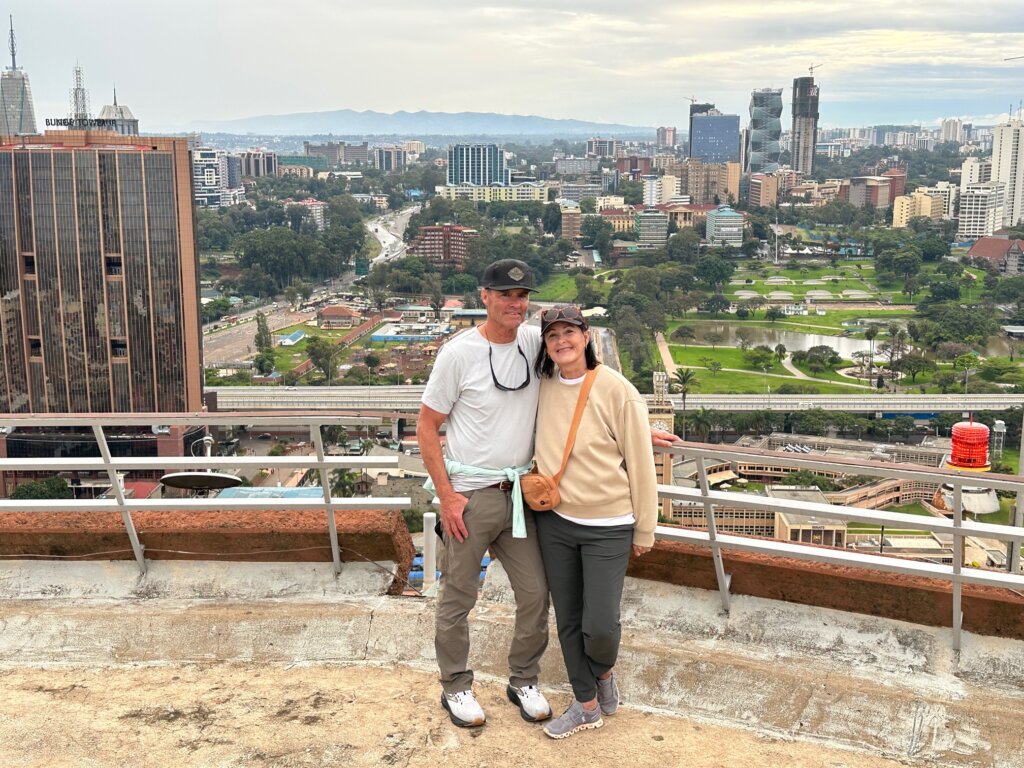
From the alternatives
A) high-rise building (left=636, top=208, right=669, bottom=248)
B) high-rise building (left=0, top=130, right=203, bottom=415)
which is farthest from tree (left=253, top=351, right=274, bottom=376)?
high-rise building (left=636, top=208, right=669, bottom=248)

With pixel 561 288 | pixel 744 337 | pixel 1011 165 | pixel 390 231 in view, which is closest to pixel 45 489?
pixel 744 337

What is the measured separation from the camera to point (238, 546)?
2.60 metres

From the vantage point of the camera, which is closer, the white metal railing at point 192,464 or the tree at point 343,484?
the white metal railing at point 192,464

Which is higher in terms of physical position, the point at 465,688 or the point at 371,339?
the point at 465,688

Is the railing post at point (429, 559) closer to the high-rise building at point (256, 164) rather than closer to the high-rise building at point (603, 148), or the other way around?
the high-rise building at point (256, 164)

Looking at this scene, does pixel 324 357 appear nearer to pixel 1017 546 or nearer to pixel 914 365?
pixel 914 365

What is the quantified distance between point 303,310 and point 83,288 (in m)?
17.7

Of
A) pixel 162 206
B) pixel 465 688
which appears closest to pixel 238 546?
pixel 465 688

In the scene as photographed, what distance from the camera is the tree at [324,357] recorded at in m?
29.1

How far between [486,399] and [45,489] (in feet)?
48.6

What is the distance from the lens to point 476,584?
2025 millimetres

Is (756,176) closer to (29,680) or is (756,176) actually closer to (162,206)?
(162,206)

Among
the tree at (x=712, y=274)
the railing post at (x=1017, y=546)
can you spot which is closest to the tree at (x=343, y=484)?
the railing post at (x=1017, y=546)

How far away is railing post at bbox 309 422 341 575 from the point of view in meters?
2.30
